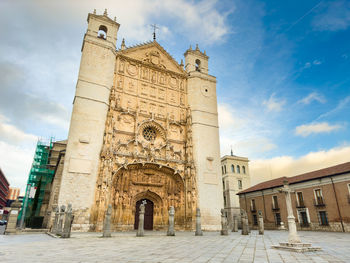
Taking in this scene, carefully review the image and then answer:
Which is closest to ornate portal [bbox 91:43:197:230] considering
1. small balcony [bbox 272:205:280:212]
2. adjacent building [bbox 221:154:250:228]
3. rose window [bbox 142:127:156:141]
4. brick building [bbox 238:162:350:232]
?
rose window [bbox 142:127:156:141]

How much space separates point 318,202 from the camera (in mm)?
21469

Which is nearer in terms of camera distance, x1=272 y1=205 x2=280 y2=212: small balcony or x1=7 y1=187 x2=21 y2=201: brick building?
x1=272 y1=205 x2=280 y2=212: small balcony

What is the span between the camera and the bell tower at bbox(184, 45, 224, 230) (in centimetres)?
2012

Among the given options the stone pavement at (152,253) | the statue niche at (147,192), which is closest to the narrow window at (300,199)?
the statue niche at (147,192)

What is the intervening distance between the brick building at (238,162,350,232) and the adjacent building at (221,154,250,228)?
10.8 metres

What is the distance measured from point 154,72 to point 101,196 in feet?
42.7

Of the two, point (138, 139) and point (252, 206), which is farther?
point (252, 206)

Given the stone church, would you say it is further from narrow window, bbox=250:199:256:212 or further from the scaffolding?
the scaffolding

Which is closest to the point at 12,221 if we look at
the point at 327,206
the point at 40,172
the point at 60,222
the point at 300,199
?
the point at 60,222

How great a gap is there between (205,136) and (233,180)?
20.3 metres

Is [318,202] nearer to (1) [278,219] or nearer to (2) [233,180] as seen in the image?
(1) [278,219]

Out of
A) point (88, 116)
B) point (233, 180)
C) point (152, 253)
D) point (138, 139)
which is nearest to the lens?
point (152, 253)

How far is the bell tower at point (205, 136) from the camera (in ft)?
66.0

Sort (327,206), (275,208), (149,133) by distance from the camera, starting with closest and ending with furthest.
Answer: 1. (327,206)
2. (149,133)
3. (275,208)
